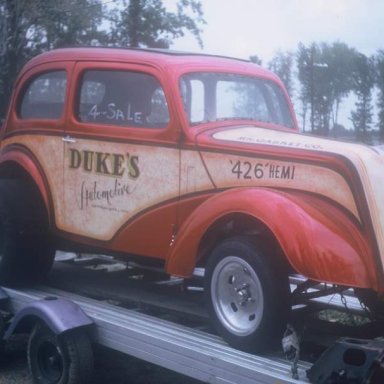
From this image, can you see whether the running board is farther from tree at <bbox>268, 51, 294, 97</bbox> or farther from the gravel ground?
tree at <bbox>268, 51, 294, 97</bbox>

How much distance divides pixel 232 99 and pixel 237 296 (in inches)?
68.3

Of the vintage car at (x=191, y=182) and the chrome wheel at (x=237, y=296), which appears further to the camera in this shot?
the chrome wheel at (x=237, y=296)

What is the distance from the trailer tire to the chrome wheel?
6.71 ft

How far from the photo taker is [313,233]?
13.8 ft

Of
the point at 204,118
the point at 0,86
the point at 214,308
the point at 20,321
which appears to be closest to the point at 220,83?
the point at 204,118

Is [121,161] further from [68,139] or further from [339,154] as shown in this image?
[339,154]

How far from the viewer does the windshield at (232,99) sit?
17.9 ft

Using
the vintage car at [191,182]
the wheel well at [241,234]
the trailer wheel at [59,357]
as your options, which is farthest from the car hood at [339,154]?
the trailer wheel at [59,357]

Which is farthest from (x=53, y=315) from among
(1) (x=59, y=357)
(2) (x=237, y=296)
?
(2) (x=237, y=296)

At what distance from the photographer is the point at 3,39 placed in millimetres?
15352

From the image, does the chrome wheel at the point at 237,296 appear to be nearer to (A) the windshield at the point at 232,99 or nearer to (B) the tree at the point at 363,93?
(A) the windshield at the point at 232,99

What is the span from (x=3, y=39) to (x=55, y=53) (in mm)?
9570

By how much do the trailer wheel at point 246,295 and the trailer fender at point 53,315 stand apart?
37.0 inches

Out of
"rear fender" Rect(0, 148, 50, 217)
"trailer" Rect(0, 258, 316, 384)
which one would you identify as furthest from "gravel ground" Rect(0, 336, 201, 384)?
"rear fender" Rect(0, 148, 50, 217)
